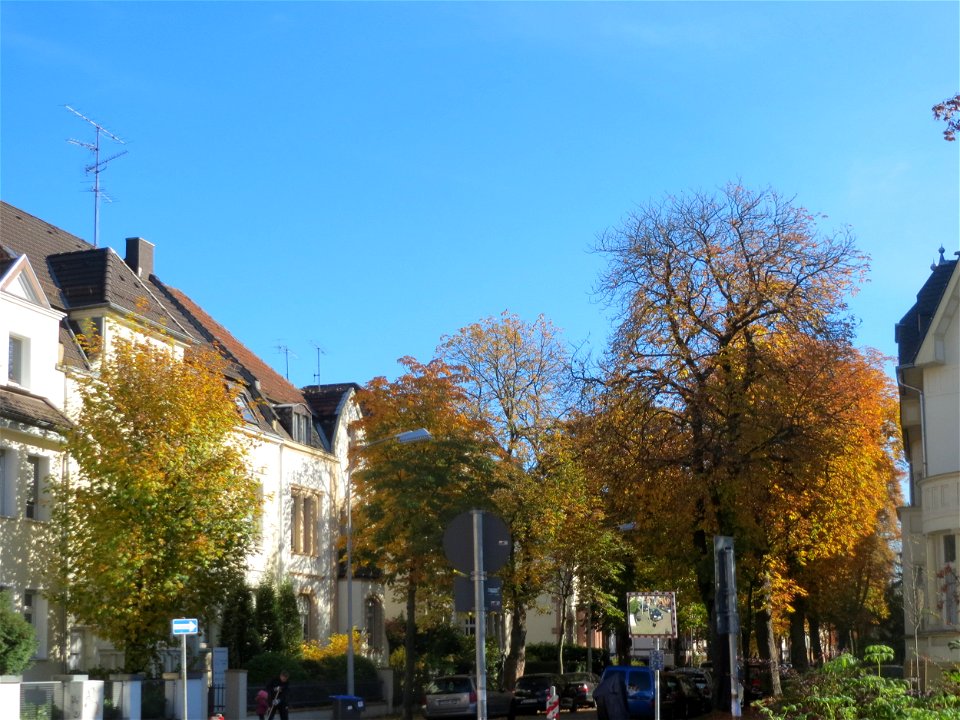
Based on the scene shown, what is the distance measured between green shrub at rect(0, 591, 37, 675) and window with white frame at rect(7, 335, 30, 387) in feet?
23.7

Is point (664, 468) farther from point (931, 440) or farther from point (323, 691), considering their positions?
point (323, 691)

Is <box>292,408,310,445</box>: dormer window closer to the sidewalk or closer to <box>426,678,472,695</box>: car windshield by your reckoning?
the sidewalk

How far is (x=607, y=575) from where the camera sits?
49656mm

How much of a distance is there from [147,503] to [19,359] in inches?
232

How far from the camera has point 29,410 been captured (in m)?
34.3

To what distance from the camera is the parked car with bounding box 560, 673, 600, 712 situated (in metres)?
49.8

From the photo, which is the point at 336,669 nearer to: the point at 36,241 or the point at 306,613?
the point at 306,613

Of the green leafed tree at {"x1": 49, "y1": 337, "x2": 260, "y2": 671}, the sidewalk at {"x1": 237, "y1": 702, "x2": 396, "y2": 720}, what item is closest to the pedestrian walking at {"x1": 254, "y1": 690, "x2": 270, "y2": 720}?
the sidewalk at {"x1": 237, "y1": 702, "x2": 396, "y2": 720}

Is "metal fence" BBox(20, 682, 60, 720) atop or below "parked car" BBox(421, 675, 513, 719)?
atop

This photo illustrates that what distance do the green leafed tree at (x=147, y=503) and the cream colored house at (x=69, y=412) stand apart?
1142mm

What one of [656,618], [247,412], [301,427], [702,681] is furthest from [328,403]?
[656,618]

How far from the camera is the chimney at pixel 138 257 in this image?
48.7 meters

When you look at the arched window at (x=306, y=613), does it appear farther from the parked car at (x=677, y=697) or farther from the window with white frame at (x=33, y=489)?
the window with white frame at (x=33, y=489)

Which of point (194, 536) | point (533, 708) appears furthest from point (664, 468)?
point (533, 708)
